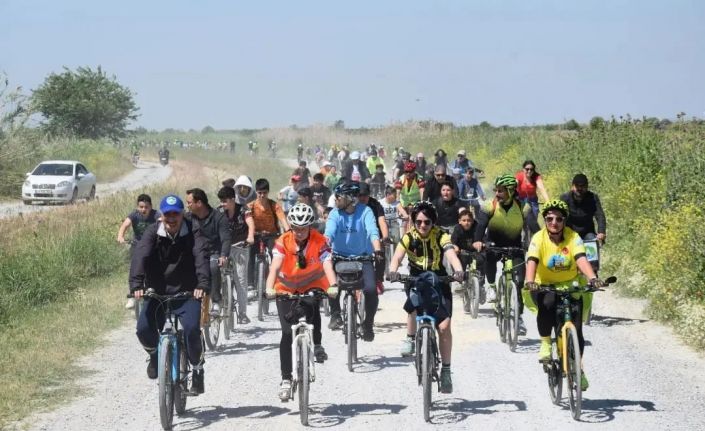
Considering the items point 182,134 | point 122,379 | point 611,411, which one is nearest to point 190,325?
point 122,379

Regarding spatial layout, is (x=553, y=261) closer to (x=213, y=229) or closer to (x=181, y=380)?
(x=181, y=380)

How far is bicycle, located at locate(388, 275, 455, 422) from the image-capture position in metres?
10.0

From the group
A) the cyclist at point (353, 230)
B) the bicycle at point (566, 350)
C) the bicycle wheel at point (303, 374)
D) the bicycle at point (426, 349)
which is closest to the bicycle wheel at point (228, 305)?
the cyclist at point (353, 230)

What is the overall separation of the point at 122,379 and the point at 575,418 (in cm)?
492

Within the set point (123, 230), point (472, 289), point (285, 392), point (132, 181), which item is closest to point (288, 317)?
point (285, 392)

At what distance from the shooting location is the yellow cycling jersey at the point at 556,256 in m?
10.5

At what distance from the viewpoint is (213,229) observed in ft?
46.8

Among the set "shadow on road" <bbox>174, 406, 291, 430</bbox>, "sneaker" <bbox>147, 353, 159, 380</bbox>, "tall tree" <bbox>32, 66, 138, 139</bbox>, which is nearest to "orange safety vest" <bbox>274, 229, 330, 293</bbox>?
"shadow on road" <bbox>174, 406, 291, 430</bbox>

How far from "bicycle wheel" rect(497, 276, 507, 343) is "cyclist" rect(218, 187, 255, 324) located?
133 inches

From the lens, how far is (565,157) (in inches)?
1273

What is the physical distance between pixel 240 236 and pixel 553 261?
6.75 m

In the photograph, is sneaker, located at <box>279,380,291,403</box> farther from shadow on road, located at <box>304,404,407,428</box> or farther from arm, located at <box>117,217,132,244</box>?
arm, located at <box>117,217,132,244</box>

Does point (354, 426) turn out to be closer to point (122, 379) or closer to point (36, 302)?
point (122, 379)

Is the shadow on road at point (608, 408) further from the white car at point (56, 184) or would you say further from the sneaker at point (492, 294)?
the white car at point (56, 184)
